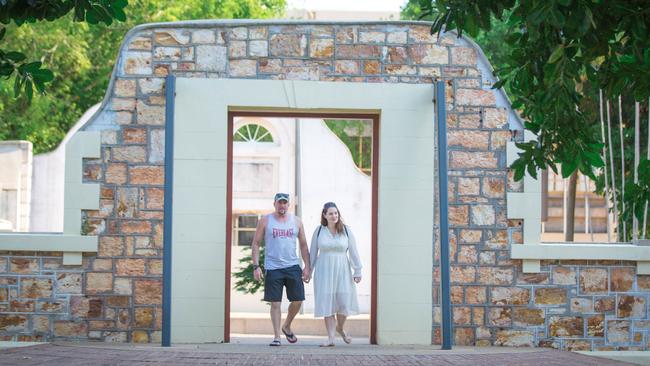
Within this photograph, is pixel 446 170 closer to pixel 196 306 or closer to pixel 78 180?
pixel 196 306

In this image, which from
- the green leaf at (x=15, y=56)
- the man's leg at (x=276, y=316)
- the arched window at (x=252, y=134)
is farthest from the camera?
the arched window at (x=252, y=134)

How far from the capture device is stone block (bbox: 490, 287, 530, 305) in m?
11.1

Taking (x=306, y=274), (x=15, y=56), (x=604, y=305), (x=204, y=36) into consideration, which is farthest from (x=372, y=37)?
(x=15, y=56)

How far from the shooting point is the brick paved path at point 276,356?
29.7 feet

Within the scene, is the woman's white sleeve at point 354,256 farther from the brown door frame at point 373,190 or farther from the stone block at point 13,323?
the stone block at point 13,323

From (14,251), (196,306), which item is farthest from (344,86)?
(14,251)

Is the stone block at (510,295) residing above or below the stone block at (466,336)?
above

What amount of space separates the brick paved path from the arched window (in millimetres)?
9291

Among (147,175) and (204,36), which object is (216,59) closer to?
(204,36)

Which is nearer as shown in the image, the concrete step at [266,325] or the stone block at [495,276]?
the stone block at [495,276]

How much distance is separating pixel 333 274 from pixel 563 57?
569 centimetres

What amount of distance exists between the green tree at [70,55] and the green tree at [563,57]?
20.3 metres

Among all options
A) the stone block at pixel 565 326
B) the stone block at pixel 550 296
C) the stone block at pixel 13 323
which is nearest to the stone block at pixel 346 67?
the stone block at pixel 550 296

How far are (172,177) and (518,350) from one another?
366 cm
